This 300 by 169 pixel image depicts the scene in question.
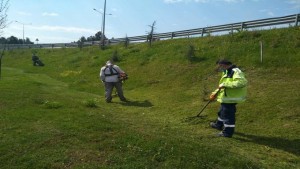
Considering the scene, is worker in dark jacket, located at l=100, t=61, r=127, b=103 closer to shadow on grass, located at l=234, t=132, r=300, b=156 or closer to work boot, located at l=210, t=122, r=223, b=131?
work boot, located at l=210, t=122, r=223, b=131

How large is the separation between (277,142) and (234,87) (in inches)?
61.0

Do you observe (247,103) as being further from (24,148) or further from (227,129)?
(24,148)

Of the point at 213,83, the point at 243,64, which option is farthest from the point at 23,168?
the point at 243,64

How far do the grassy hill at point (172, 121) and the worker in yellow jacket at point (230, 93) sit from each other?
0.36 meters

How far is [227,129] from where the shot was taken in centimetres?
979

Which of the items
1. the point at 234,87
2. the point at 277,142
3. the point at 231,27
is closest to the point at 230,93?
the point at 234,87

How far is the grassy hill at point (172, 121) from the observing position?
7852 mm

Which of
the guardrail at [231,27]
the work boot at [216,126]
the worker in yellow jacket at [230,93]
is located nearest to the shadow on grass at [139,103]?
the work boot at [216,126]

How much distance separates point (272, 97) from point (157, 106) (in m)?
3.99

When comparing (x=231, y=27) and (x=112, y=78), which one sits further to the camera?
(x=231, y=27)

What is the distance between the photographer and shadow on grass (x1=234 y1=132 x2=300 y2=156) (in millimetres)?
8891

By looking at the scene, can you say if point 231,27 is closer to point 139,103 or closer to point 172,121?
point 139,103

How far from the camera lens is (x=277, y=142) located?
9.40 metres

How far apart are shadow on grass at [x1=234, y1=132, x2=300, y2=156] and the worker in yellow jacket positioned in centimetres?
46
